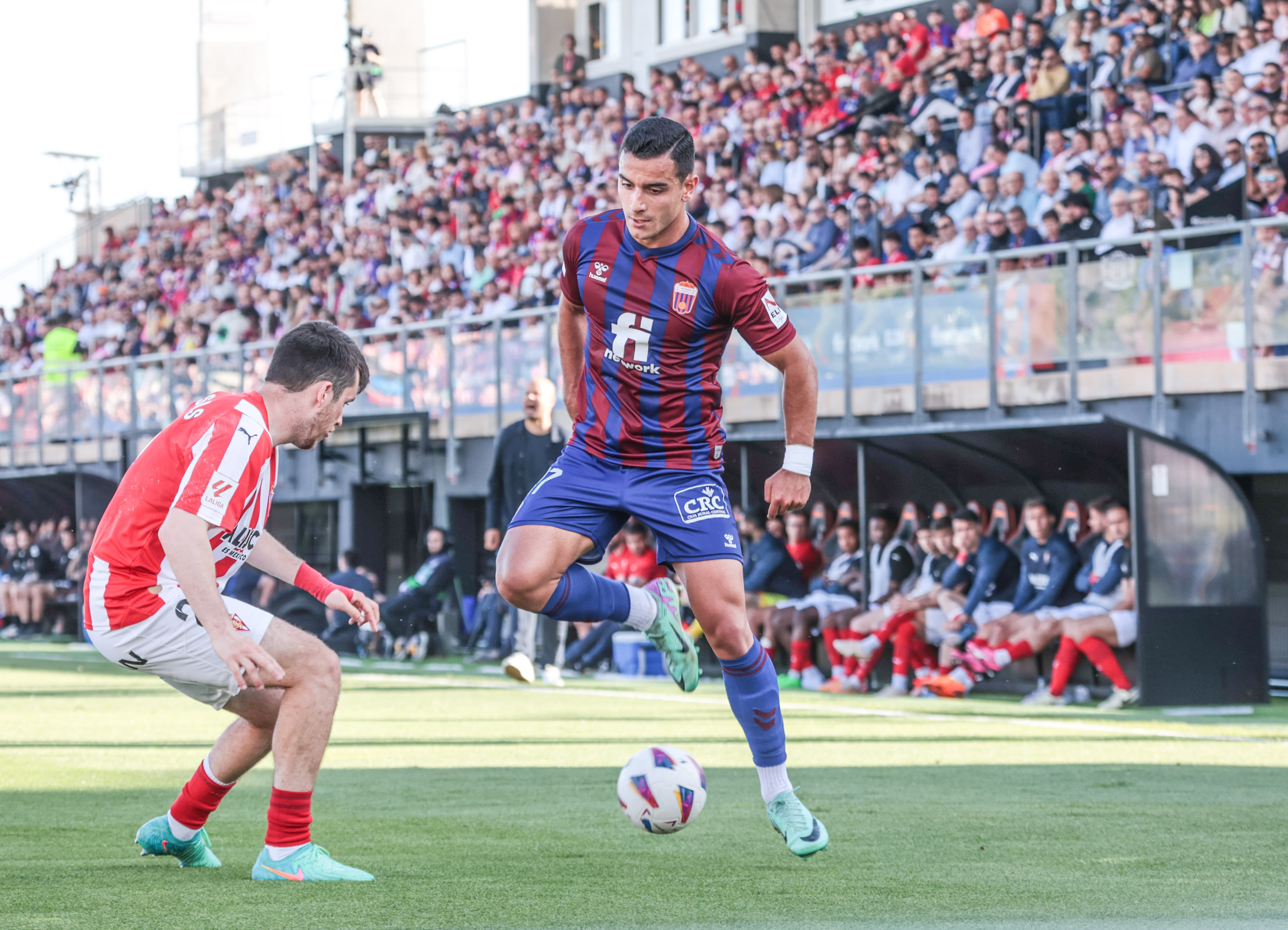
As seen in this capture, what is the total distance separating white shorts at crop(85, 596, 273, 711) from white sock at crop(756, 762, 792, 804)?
70.9 inches

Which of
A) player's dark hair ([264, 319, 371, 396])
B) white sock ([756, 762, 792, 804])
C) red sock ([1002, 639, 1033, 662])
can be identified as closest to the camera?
player's dark hair ([264, 319, 371, 396])

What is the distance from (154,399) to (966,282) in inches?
501

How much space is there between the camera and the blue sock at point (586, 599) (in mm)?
6266

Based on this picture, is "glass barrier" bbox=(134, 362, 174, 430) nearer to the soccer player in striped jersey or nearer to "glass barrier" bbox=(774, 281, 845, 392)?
"glass barrier" bbox=(774, 281, 845, 392)

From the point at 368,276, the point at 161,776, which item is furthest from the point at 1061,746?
the point at 368,276

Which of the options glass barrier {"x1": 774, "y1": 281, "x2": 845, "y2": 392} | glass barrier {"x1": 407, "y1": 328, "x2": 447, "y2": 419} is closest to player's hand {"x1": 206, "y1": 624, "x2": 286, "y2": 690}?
glass barrier {"x1": 774, "y1": 281, "x2": 845, "y2": 392}

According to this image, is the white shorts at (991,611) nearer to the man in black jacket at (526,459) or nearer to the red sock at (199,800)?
the man in black jacket at (526,459)

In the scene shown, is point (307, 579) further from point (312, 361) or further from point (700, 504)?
point (700, 504)

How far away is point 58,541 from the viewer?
25.3 m

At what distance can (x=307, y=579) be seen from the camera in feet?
18.3

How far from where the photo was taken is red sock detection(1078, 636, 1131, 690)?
12.8 metres

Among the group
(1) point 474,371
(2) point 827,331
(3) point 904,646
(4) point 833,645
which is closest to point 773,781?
(3) point 904,646

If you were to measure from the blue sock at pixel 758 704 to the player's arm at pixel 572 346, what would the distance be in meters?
1.13

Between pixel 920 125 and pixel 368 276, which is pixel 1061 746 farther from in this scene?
pixel 368 276
